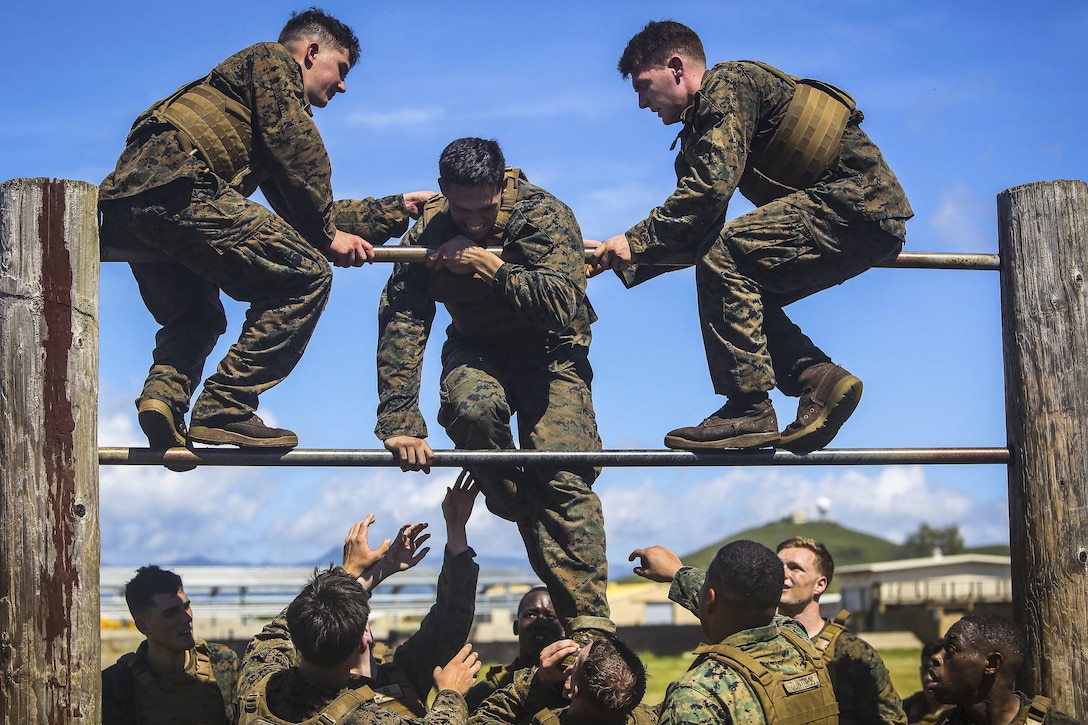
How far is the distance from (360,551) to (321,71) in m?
2.25

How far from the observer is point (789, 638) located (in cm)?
446

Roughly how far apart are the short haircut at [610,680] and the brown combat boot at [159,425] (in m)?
2.03

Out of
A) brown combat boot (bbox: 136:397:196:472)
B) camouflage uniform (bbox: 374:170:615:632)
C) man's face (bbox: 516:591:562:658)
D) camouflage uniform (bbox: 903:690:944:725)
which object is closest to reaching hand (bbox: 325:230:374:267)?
camouflage uniform (bbox: 374:170:615:632)

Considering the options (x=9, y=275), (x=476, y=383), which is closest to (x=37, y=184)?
(x=9, y=275)

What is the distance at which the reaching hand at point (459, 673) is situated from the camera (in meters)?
4.91

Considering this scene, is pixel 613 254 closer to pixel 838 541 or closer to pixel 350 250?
pixel 350 250

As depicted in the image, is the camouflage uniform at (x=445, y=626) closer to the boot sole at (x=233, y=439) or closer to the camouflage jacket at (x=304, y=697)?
the camouflage jacket at (x=304, y=697)

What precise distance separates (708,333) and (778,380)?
553 mm

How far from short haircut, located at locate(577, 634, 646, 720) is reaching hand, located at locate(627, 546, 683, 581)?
0.97 metres

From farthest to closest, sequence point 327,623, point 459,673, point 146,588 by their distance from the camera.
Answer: point 146,588
point 459,673
point 327,623

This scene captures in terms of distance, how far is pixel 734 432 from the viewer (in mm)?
5621

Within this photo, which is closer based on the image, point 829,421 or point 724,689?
point 724,689

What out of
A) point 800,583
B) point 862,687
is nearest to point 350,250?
point 800,583

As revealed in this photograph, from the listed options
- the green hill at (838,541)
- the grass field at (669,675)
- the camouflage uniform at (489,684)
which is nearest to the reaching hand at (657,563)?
the camouflage uniform at (489,684)
